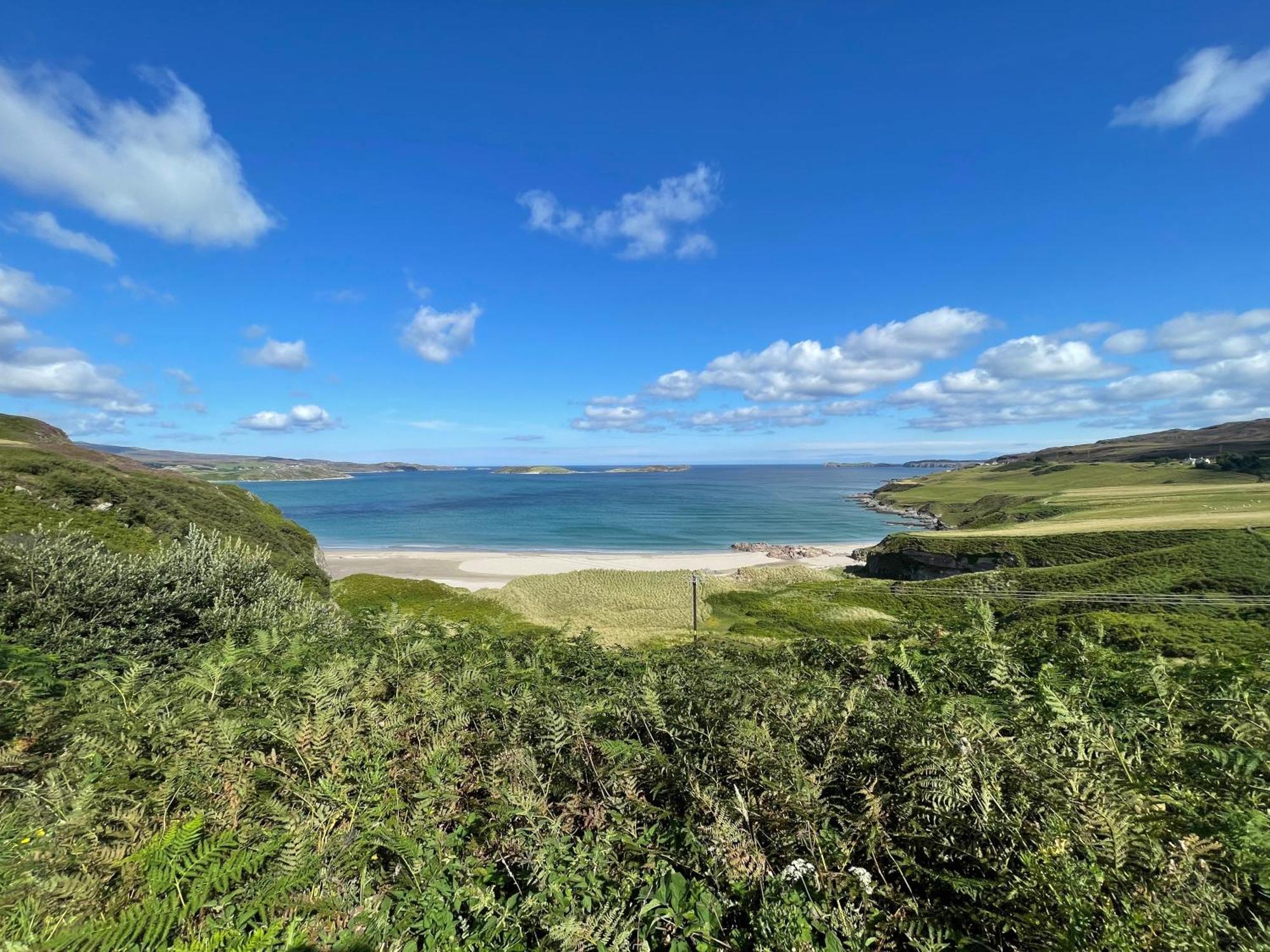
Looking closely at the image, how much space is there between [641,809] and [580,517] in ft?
287

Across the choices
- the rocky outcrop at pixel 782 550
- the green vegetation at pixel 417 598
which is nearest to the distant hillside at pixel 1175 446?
the rocky outcrop at pixel 782 550

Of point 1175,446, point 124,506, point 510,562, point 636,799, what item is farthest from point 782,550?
point 1175,446

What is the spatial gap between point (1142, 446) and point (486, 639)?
195 meters

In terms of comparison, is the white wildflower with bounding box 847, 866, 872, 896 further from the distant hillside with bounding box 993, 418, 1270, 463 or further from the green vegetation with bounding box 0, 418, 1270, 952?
the distant hillside with bounding box 993, 418, 1270, 463

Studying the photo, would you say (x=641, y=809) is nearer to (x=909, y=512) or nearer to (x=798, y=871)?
(x=798, y=871)

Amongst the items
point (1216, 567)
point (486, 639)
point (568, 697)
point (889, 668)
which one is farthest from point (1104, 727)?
point (1216, 567)

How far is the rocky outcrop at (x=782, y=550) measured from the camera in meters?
55.2

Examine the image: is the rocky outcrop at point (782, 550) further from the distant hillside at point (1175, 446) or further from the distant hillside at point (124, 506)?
the distant hillside at point (1175, 446)

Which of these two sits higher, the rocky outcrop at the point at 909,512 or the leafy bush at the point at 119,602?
the leafy bush at the point at 119,602

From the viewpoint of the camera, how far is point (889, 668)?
5.31 metres

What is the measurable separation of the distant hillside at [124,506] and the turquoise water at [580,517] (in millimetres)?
36113

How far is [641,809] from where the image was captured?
295 centimetres

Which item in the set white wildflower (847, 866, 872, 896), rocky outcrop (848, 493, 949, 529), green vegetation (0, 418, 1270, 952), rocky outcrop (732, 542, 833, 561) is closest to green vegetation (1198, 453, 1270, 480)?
rocky outcrop (848, 493, 949, 529)

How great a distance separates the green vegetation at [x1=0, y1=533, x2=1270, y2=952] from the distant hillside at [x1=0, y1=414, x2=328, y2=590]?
1345 cm
